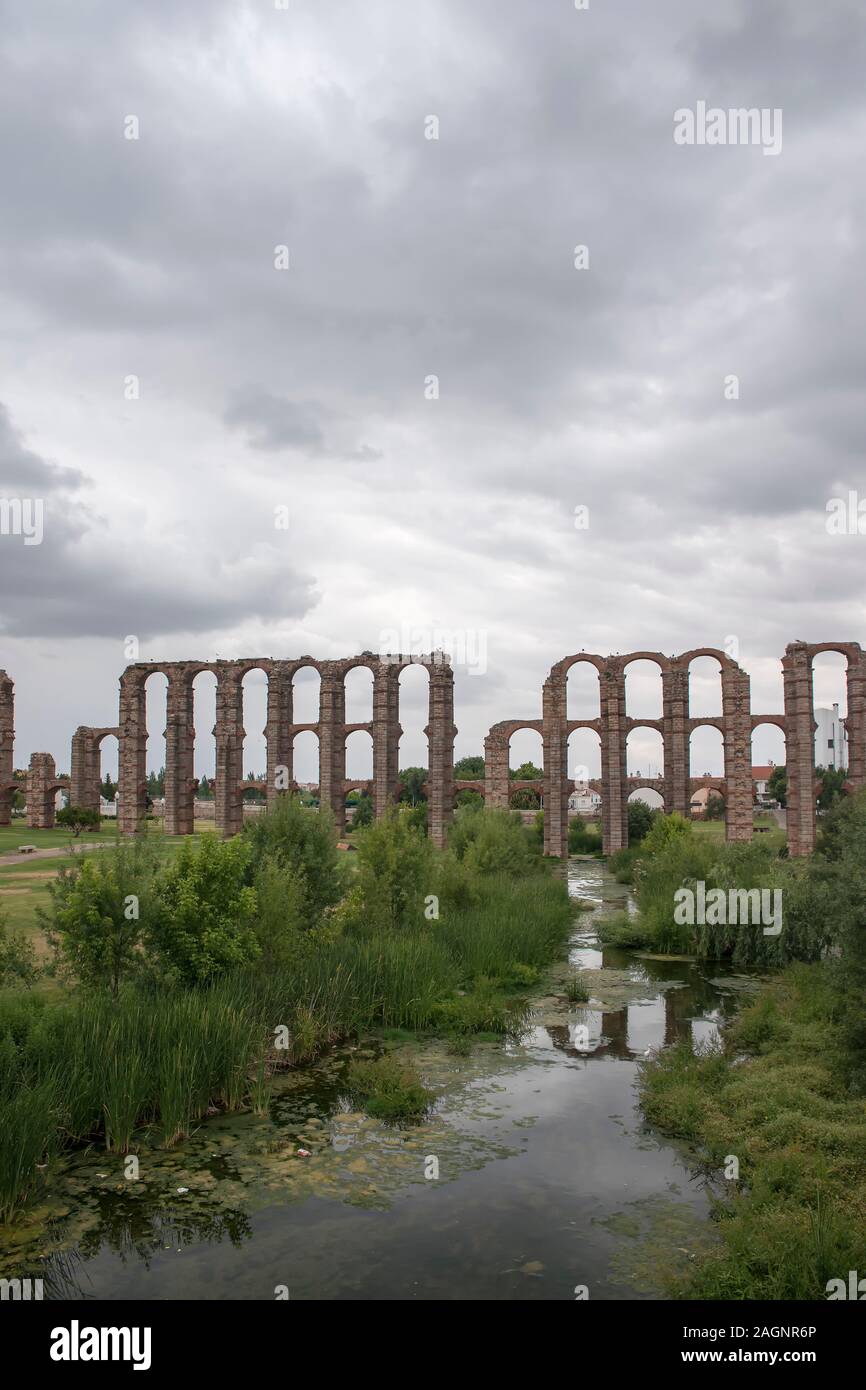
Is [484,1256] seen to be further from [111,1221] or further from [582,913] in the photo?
[582,913]

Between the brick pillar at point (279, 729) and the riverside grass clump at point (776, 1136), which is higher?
the brick pillar at point (279, 729)

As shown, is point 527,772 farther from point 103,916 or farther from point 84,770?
point 103,916

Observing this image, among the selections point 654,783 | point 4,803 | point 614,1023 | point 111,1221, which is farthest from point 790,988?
point 4,803

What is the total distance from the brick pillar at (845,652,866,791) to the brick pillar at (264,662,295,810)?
1238 inches

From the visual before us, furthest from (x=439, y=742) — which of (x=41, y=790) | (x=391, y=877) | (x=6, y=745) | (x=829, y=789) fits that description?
(x=391, y=877)

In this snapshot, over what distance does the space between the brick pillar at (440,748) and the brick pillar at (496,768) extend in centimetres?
210

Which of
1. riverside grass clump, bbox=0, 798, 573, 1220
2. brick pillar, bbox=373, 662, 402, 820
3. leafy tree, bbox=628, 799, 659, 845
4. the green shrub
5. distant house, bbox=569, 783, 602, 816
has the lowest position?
distant house, bbox=569, 783, 602, 816

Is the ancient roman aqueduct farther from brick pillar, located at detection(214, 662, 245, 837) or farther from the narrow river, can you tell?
the narrow river

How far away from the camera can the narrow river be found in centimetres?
682

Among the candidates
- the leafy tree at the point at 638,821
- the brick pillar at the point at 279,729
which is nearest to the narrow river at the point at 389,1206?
the leafy tree at the point at 638,821

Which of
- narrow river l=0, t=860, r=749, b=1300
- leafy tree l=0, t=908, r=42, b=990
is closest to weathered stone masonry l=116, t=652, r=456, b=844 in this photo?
leafy tree l=0, t=908, r=42, b=990

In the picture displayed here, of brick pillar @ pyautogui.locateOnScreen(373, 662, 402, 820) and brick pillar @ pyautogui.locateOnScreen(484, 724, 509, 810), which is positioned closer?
brick pillar @ pyautogui.locateOnScreen(484, 724, 509, 810)

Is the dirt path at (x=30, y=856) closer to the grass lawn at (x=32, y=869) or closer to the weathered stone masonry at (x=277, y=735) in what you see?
the grass lawn at (x=32, y=869)

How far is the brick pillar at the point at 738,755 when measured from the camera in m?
49.4
